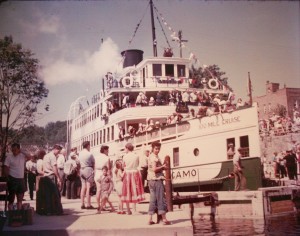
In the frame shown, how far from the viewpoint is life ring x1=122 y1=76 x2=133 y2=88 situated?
1864 centimetres

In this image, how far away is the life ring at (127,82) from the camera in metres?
18.6

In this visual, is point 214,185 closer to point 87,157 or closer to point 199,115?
point 199,115

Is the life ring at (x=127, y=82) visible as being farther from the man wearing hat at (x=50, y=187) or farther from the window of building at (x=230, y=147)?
the man wearing hat at (x=50, y=187)

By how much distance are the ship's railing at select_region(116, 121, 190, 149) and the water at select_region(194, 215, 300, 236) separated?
464 centimetres

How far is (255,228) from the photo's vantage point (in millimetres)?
8078

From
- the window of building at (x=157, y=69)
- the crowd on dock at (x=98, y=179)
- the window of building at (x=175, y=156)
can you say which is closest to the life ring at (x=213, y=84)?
the window of building at (x=157, y=69)

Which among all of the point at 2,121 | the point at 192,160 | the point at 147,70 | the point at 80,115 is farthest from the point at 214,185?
the point at 80,115

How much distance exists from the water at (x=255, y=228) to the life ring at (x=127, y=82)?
10.5 meters

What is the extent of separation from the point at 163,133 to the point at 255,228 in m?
6.94

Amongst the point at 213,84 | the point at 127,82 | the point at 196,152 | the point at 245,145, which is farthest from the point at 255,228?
the point at 213,84

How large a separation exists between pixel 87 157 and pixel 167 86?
41.3ft

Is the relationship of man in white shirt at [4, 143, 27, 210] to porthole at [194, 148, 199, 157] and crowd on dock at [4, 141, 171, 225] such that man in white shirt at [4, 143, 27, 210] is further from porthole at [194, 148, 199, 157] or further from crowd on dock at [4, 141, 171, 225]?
porthole at [194, 148, 199, 157]

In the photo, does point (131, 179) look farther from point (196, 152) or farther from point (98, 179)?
point (196, 152)

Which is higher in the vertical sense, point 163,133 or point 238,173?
point 163,133
